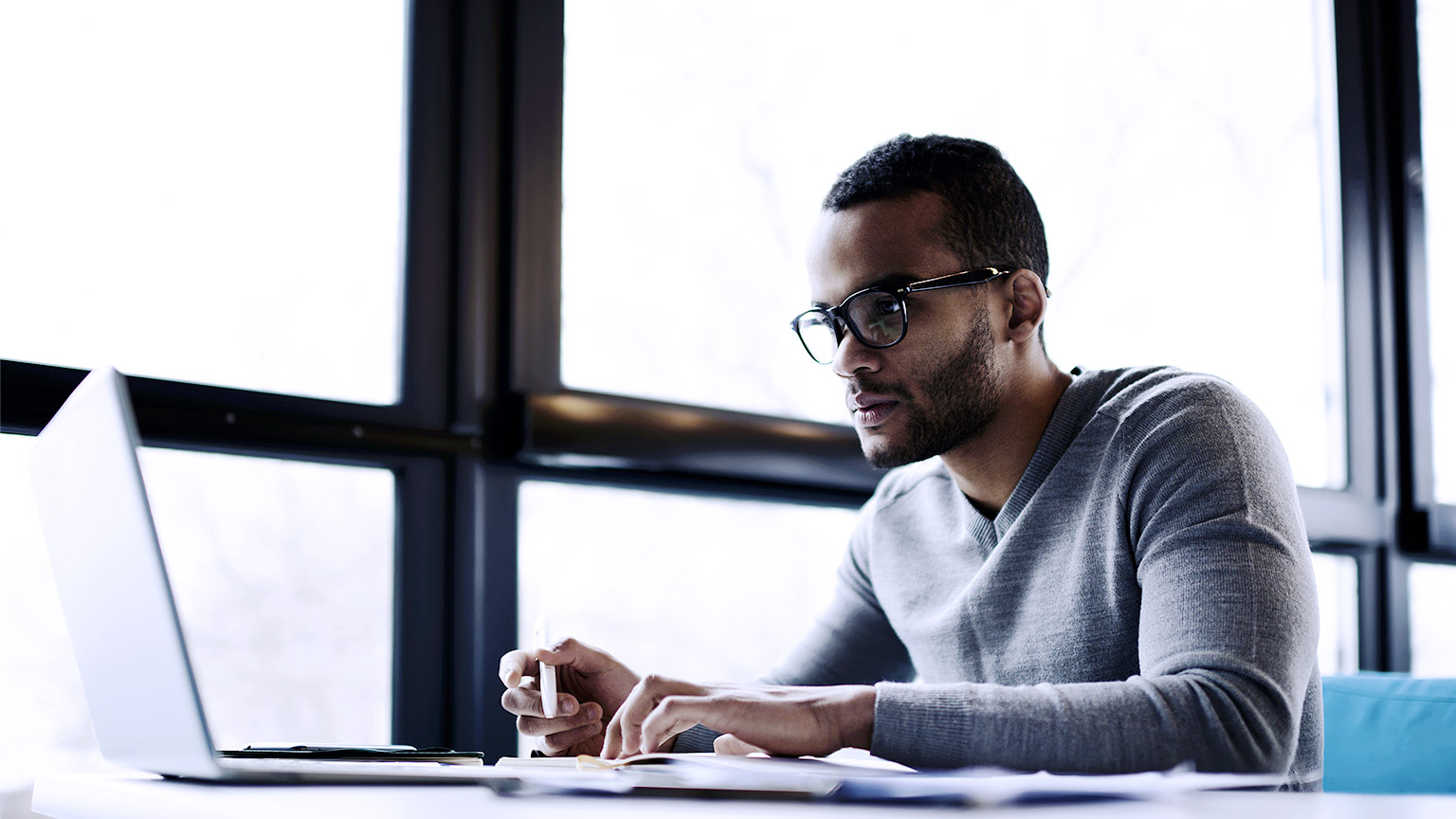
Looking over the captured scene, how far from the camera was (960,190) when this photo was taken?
5.06ft

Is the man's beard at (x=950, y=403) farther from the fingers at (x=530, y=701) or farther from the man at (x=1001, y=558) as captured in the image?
the fingers at (x=530, y=701)

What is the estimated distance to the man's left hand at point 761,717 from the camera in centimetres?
90

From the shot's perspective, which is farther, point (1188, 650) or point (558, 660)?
point (558, 660)

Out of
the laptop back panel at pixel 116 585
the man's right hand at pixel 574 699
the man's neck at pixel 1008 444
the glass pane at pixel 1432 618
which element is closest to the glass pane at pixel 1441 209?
the glass pane at pixel 1432 618

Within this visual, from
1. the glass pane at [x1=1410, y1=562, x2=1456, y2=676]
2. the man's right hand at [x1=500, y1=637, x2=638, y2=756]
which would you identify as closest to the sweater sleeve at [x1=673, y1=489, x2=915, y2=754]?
the man's right hand at [x1=500, y1=637, x2=638, y2=756]

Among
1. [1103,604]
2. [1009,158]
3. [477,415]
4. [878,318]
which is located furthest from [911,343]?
[1009,158]

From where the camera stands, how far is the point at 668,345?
6.61ft

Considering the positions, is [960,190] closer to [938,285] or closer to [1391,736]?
[938,285]

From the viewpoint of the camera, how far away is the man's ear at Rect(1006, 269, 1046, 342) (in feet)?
5.15

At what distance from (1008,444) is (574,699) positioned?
62cm

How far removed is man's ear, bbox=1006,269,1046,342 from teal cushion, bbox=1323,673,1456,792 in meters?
0.64

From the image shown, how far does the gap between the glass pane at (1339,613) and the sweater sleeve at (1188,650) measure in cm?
182

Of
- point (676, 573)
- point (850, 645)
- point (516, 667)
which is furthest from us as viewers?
point (676, 573)

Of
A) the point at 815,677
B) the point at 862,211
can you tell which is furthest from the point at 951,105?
the point at 815,677
